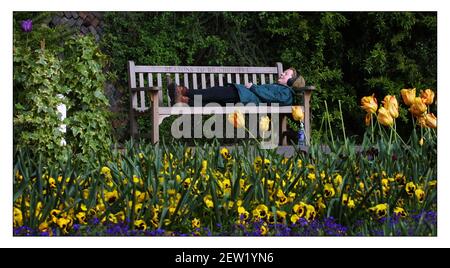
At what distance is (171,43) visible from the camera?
7023mm

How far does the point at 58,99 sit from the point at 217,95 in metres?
2.84

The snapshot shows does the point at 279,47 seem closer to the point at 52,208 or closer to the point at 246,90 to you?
the point at 246,90

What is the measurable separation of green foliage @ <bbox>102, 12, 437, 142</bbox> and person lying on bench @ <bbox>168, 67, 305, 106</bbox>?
2.64ft

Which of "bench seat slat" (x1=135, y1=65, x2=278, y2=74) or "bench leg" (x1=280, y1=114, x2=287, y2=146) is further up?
"bench seat slat" (x1=135, y1=65, x2=278, y2=74)

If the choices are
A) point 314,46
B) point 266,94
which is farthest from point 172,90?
point 314,46

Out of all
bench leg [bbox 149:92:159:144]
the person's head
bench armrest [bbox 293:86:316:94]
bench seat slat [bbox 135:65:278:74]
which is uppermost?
bench seat slat [bbox 135:65:278:74]

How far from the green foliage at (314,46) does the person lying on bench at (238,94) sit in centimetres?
80

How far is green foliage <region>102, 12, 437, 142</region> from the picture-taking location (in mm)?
6762

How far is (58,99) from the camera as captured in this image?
10.3ft

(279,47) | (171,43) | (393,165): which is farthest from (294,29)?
(393,165)

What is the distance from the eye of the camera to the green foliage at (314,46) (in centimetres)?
676

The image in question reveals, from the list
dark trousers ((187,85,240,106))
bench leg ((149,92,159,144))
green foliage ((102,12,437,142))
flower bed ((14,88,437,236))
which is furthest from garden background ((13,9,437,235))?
green foliage ((102,12,437,142))

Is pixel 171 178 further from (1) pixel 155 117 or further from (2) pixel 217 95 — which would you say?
(2) pixel 217 95

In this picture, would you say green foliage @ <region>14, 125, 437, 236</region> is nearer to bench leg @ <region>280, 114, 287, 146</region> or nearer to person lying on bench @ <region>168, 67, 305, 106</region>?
person lying on bench @ <region>168, 67, 305, 106</region>
